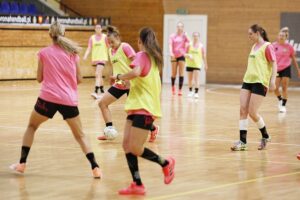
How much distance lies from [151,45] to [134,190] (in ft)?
5.62

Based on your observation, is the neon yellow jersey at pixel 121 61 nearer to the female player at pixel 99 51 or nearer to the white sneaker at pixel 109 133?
the white sneaker at pixel 109 133

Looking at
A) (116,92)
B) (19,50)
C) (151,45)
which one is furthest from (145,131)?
(19,50)

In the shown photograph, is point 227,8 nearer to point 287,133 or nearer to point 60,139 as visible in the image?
point 287,133

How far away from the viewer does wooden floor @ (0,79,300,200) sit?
31.5ft

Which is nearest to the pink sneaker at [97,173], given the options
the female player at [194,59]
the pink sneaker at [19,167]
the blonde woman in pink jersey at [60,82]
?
the blonde woman in pink jersey at [60,82]

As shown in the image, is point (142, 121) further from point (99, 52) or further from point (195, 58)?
point (195, 58)

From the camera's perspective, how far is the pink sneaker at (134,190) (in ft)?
30.8

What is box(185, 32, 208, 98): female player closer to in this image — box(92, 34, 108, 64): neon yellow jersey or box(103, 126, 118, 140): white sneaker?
box(92, 34, 108, 64): neon yellow jersey

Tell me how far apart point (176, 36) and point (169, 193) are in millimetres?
18024

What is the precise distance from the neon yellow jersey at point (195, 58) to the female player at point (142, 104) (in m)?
17.2

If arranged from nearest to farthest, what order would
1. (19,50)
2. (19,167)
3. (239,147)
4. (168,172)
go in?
1. (168,172)
2. (19,167)
3. (239,147)
4. (19,50)

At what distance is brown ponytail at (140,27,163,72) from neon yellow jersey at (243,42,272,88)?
391 cm

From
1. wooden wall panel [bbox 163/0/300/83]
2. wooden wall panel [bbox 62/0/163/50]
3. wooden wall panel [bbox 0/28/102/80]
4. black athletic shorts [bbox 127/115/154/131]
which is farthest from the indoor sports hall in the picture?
wooden wall panel [bbox 62/0/163/50]

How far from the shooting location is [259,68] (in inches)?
520
